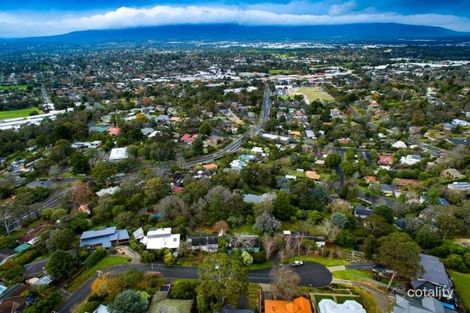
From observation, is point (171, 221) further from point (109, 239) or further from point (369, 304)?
point (369, 304)

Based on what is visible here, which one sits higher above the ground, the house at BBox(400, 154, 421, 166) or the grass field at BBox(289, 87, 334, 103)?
the grass field at BBox(289, 87, 334, 103)

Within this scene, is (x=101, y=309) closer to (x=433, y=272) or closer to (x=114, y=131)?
(x=433, y=272)

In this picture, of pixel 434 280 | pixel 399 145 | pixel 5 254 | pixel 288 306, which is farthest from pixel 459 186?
pixel 5 254

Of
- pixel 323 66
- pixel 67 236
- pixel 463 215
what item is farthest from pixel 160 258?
pixel 323 66

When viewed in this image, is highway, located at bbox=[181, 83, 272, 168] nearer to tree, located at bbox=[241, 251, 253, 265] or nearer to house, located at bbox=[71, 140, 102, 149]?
house, located at bbox=[71, 140, 102, 149]

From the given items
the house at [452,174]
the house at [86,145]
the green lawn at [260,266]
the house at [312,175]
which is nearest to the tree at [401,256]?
the green lawn at [260,266]

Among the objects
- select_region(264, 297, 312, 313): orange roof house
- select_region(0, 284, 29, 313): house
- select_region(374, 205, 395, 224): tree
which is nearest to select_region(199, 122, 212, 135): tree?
select_region(374, 205, 395, 224): tree
